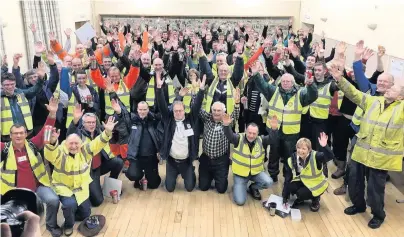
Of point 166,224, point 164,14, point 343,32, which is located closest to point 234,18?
point 164,14

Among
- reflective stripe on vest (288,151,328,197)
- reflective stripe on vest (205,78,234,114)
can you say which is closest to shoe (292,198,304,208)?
reflective stripe on vest (288,151,328,197)

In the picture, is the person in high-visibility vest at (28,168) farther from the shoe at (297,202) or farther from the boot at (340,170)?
the boot at (340,170)

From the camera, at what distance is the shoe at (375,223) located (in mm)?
4146

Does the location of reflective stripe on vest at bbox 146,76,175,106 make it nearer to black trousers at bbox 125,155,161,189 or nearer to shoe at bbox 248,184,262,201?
black trousers at bbox 125,155,161,189

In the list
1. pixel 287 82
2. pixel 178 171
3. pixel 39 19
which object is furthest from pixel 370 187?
pixel 39 19

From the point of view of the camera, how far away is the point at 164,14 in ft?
44.9

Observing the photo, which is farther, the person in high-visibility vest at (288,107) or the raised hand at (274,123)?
the person in high-visibility vest at (288,107)

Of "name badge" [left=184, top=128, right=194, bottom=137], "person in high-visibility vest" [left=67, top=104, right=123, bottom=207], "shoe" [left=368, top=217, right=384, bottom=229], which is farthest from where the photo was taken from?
"name badge" [left=184, top=128, right=194, bottom=137]

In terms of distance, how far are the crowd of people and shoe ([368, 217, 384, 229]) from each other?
21 mm

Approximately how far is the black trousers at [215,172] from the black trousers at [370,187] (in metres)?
1.55

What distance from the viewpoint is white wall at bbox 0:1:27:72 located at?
7.05 metres

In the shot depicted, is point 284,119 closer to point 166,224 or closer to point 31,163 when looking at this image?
point 166,224

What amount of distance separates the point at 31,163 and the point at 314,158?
3.11 meters

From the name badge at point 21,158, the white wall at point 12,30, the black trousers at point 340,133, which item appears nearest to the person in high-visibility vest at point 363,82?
the black trousers at point 340,133
